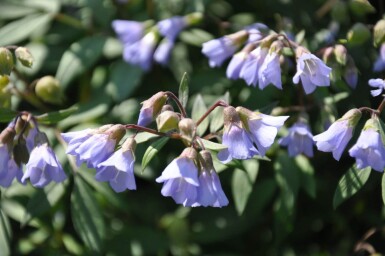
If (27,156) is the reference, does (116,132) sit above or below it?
above

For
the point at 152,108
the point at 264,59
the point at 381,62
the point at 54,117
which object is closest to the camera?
the point at 152,108

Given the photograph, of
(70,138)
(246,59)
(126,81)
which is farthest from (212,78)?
(70,138)

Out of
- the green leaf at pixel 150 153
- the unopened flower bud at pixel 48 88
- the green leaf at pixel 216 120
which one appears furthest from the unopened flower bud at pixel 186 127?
the unopened flower bud at pixel 48 88

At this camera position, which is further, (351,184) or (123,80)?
(123,80)

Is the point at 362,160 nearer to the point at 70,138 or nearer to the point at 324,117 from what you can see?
the point at 324,117

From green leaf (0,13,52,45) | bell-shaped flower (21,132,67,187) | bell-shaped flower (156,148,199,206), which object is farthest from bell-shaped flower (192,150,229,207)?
green leaf (0,13,52,45)

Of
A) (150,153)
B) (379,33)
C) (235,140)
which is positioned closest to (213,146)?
(235,140)

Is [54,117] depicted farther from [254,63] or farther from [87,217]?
[254,63]
